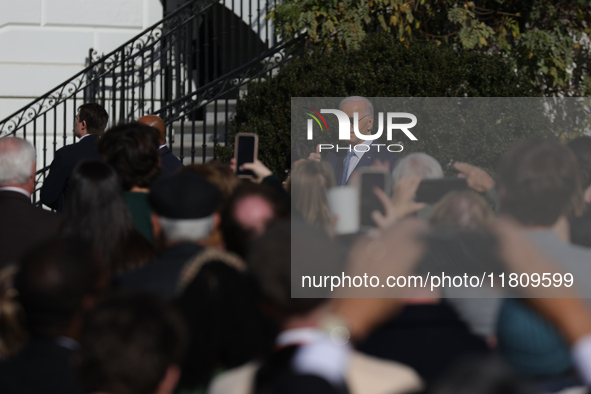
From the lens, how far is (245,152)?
3.61 metres

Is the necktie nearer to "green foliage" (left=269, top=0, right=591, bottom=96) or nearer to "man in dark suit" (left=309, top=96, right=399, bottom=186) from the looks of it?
"man in dark suit" (left=309, top=96, right=399, bottom=186)

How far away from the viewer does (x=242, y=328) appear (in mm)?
2129

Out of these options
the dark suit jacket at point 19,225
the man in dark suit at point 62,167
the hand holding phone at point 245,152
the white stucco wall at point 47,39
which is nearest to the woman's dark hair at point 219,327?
the dark suit jacket at point 19,225

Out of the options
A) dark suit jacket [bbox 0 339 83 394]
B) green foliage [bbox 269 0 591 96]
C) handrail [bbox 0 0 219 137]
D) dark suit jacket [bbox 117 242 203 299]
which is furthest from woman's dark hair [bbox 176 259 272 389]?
handrail [bbox 0 0 219 137]

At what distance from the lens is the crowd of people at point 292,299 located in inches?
64.9

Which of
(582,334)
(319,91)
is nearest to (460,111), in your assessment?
(319,91)

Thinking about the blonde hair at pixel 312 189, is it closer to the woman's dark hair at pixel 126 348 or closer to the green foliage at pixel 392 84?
the woman's dark hair at pixel 126 348

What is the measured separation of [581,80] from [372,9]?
118 inches

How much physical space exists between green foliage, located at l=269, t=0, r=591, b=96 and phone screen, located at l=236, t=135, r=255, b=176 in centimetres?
397

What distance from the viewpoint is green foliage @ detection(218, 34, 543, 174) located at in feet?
21.9

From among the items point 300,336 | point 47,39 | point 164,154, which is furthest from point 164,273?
point 47,39

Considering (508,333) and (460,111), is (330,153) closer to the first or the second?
(460,111)

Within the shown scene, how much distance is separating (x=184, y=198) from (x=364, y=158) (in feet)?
6.78

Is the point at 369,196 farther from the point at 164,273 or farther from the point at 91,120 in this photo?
the point at 91,120
